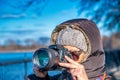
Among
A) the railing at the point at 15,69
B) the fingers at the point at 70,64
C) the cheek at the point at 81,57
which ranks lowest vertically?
the railing at the point at 15,69

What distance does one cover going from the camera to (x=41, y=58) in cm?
186

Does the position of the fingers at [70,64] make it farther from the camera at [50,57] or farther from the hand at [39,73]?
the hand at [39,73]

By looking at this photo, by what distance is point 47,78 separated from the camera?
2070 mm

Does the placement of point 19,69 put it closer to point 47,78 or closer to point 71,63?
point 47,78

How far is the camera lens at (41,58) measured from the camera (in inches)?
72.0

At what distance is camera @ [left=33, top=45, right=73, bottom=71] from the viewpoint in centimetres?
179

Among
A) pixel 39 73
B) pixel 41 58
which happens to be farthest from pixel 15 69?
pixel 41 58

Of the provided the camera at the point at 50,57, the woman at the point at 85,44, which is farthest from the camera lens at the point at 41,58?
the woman at the point at 85,44

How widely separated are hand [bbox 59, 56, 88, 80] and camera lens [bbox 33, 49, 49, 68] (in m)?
0.08

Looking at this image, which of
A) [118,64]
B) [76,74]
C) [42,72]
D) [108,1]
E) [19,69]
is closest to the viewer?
[76,74]

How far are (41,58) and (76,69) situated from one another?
0.20 meters

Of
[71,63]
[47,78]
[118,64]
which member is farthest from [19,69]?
[118,64]

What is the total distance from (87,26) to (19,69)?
2.50 m

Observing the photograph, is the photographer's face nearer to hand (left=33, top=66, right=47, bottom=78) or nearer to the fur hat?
the fur hat
